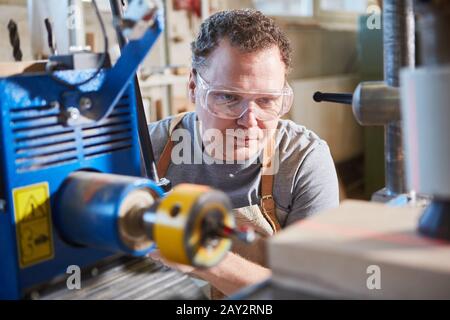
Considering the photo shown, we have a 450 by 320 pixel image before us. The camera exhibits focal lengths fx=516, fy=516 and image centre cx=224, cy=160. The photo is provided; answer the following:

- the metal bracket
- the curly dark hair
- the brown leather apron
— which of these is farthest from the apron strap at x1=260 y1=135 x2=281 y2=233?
the metal bracket

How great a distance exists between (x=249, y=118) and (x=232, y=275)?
469 mm

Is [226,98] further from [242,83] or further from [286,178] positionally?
[286,178]

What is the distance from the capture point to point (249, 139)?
4.94 feet

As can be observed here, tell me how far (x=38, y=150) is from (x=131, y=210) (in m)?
0.15

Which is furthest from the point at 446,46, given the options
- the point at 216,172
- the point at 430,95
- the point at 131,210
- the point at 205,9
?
the point at 205,9

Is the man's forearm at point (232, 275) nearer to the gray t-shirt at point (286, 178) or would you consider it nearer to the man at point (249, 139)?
the man at point (249, 139)

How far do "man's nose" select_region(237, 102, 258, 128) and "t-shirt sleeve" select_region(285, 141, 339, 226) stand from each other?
9.3 inches

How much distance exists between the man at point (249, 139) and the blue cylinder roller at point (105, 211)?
0.77 metres

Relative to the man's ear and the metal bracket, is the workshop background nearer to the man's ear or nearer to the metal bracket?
the man's ear

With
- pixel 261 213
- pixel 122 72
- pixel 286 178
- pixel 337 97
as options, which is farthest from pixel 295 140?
pixel 122 72

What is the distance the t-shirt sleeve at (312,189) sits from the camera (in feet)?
5.01

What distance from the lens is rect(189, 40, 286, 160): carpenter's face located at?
1.44m

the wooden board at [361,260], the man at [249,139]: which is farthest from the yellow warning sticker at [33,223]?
the man at [249,139]
